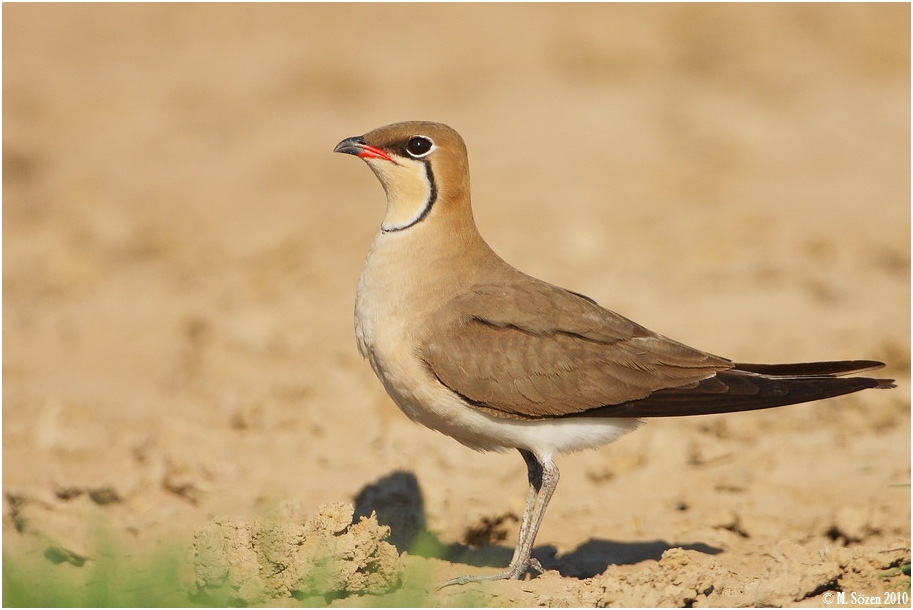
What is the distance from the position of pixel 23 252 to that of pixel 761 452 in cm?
808

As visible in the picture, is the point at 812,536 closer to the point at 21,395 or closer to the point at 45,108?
the point at 21,395

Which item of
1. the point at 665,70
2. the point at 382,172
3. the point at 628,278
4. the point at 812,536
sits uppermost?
the point at 665,70

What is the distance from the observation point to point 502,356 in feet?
17.4

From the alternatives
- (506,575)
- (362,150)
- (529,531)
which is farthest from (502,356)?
(362,150)

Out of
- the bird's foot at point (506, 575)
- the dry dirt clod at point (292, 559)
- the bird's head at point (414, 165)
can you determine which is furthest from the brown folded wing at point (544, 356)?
the dry dirt clod at point (292, 559)

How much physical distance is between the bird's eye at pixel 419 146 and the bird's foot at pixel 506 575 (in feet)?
6.79

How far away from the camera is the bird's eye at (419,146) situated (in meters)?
5.61

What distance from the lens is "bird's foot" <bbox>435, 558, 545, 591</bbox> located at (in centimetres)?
509

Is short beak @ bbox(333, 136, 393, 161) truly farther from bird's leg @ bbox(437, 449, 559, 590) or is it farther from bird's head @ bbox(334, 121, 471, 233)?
bird's leg @ bbox(437, 449, 559, 590)

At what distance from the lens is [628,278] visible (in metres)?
10.7

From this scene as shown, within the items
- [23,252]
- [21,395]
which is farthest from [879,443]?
[23,252]

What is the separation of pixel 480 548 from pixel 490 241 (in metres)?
6.13

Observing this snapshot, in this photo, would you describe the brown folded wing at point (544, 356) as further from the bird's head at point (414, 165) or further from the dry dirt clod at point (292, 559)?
the dry dirt clod at point (292, 559)

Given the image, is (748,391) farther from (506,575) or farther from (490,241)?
(490,241)
